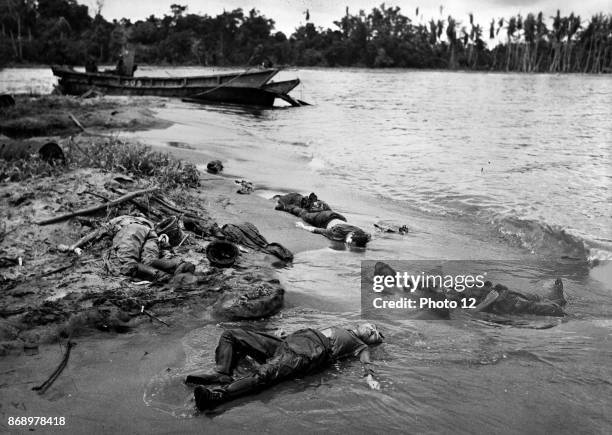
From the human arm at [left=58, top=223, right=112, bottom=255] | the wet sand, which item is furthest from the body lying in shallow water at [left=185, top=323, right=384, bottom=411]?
the human arm at [left=58, top=223, right=112, bottom=255]

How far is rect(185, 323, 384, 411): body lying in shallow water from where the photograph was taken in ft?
10.5

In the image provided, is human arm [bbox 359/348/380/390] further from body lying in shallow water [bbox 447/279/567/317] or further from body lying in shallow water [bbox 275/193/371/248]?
body lying in shallow water [bbox 275/193/371/248]

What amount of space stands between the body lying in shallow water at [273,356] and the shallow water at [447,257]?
87mm

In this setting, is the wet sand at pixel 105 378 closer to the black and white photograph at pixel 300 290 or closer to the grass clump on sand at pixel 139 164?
the black and white photograph at pixel 300 290

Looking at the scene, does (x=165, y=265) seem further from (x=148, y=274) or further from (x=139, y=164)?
(x=139, y=164)

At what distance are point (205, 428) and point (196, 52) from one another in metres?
88.2

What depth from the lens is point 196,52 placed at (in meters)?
84.6

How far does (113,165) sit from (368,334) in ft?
17.8

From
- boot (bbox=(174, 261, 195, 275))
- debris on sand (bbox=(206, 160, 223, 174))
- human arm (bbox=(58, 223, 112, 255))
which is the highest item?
debris on sand (bbox=(206, 160, 223, 174))

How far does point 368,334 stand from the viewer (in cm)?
396

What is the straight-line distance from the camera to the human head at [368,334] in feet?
12.9

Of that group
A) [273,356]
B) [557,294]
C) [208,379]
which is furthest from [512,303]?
[208,379]

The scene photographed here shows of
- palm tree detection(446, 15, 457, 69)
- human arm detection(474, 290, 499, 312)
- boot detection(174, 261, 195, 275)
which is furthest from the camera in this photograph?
palm tree detection(446, 15, 457, 69)

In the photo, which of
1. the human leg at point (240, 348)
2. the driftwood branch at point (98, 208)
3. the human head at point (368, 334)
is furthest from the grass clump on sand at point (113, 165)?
the human head at point (368, 334)
